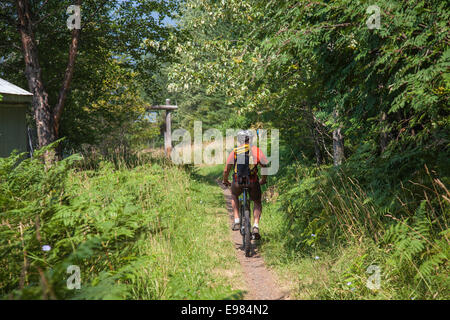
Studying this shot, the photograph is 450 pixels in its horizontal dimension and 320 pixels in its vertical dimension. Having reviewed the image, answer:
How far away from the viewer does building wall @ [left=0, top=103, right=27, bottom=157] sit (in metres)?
11.3

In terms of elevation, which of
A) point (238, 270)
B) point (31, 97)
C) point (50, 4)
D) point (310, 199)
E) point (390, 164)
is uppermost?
point (50, 4)

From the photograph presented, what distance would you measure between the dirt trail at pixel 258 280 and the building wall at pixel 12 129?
8.97 m

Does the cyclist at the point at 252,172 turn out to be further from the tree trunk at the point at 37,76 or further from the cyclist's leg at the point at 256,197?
the tree trunk at the point at 37,76

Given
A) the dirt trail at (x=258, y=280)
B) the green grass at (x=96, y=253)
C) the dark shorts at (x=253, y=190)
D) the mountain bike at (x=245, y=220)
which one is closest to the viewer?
the green grass at (x=96, y=253)

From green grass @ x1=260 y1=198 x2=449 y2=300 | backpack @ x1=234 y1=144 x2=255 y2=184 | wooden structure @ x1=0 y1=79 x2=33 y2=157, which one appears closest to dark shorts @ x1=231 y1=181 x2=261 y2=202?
backpack @ x1=234 y1=144 x2=255 y2=184

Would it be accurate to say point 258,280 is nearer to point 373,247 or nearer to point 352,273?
point 352,273

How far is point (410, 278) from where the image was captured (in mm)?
3732

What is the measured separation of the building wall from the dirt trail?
8968 mm

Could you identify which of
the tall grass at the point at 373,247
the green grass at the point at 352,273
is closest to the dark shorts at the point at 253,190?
the tall grass at the point at 373,247

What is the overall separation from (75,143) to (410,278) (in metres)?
14.9

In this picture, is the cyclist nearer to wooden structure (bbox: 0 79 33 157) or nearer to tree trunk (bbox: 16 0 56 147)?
wooden structure (bbox: 0 79 33 157)

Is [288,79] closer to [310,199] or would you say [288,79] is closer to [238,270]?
[310,199]

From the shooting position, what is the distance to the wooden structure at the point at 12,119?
36.0 feet

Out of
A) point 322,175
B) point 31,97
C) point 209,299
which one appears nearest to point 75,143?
point 31,97
